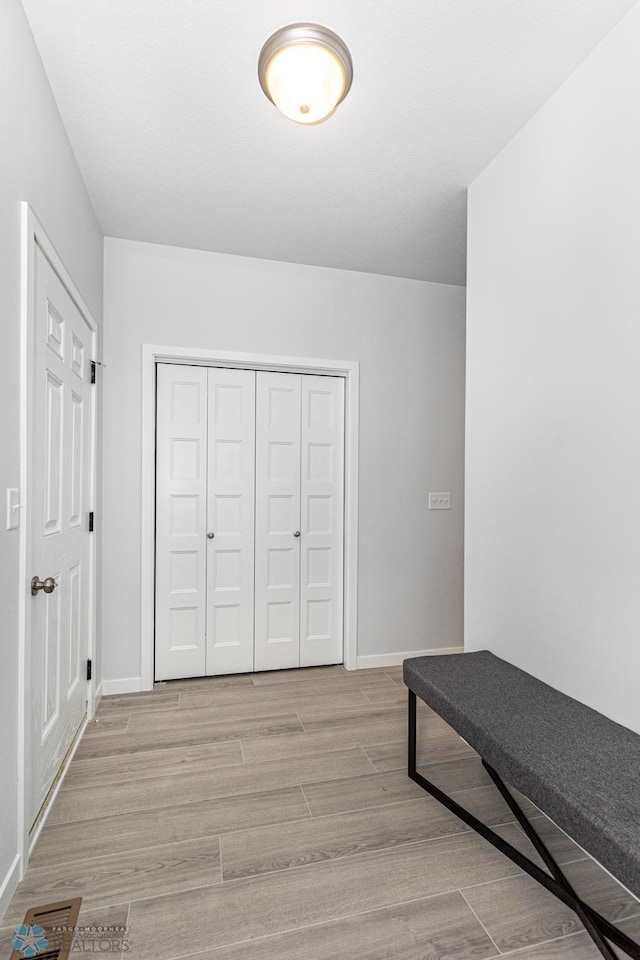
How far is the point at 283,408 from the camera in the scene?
3398mm

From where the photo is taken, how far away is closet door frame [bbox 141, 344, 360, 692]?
121 inches

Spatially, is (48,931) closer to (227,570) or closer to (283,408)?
(227,570)

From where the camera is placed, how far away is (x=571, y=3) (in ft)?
5.05

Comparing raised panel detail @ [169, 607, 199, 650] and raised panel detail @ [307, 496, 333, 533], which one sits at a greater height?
raised panel detail @ [307, 496, 333, 533]

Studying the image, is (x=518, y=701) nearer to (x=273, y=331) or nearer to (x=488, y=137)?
(x=488, y=137)

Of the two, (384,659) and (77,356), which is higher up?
(77,356)

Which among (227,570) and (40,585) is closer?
(40,585)

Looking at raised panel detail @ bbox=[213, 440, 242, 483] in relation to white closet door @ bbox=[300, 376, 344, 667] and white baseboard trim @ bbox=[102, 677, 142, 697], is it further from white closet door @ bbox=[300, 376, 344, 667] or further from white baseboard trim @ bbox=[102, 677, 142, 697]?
white baseboard trim @ bbox=[102, 677, 142, 697]

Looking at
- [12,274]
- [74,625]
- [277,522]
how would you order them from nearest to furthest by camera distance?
[12,274] < [74,625] < [277,522]

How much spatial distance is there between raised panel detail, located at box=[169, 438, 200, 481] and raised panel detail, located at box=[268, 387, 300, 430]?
0.52 meters

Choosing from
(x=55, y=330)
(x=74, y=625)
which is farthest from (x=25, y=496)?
Result: (x=74, y=625)

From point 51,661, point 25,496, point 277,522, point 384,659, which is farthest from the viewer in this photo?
point 384,659

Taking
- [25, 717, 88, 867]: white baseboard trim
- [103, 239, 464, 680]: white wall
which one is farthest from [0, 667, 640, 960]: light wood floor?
[103, 239, 464, 680]: white wall

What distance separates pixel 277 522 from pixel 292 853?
1955 millimetres
